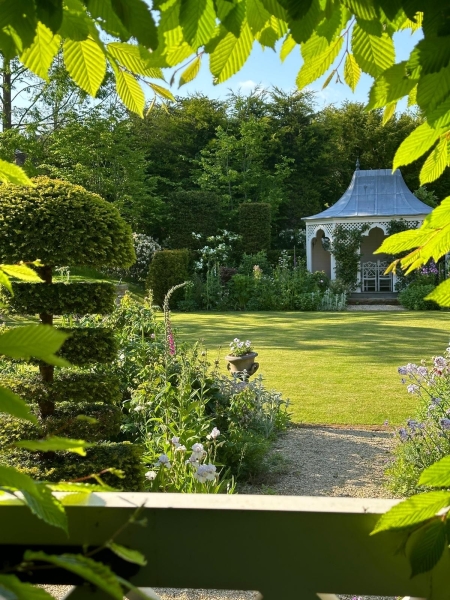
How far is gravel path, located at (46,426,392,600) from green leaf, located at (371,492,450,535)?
134 inches

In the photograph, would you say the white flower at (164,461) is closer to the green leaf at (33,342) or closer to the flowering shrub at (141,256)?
the green leaf at (33,342)

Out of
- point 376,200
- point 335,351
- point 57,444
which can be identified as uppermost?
point 376,200

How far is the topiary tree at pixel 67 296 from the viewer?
3473mm

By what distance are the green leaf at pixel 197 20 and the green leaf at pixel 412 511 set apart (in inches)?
25.8

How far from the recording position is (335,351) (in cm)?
976

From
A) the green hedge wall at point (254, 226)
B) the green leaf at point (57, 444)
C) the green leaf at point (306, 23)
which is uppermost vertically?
the green hedge wall at point (254, 226)

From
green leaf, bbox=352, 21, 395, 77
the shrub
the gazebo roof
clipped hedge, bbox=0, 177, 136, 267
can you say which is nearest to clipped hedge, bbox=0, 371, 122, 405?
clipped hedge, bbox=0, 177, 136, 267

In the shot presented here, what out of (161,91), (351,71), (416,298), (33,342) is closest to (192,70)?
(161,91)

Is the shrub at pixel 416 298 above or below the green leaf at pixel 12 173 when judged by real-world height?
below

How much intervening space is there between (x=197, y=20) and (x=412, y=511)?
690mm

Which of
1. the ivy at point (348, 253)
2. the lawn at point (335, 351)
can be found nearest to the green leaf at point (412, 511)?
the lawn at point (335, 351)

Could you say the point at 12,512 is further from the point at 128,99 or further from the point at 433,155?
the point at 433,155

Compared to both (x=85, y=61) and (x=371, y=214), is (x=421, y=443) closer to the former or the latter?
(x=85, y=61)

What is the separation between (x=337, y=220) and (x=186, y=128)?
317 inches
